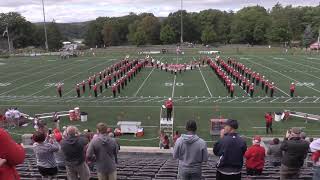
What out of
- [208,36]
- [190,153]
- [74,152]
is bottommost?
[74,152]

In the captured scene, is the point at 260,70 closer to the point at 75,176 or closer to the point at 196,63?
the point at 196,63

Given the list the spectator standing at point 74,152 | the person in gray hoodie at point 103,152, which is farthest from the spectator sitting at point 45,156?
the person in gray hoodie at point 103,152

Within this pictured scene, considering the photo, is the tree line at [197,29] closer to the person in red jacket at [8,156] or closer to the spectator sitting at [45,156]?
the spectator sitting at [45,156]

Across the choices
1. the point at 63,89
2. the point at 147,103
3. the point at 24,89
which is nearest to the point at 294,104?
the point at 147,103

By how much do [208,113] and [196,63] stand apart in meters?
21.3

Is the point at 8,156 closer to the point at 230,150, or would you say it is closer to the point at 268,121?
the point at 230,150

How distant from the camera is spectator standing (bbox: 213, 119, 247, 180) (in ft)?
14.9

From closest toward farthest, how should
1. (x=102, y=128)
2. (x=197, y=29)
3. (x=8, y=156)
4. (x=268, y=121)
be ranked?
(x=8, y=156), (x=102, y=128), (x=268, y=121), (x=197, y=29)

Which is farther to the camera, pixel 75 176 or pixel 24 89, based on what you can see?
pixel 24 89

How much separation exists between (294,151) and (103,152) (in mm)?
2521

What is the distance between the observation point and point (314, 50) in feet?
202

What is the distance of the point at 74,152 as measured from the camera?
551 centimetres

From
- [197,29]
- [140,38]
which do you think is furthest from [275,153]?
[197,29]

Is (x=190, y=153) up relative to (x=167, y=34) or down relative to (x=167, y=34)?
down
